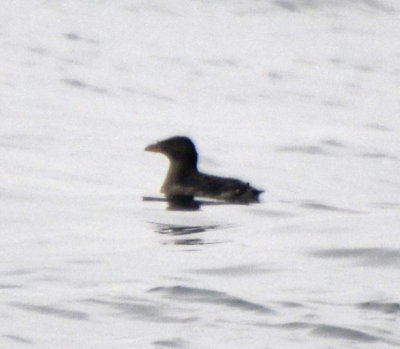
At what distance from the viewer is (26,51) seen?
2825cm

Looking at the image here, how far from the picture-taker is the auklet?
15.0 metres

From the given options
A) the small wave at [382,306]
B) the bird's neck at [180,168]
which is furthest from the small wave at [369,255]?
the bird's neck at [180,168]

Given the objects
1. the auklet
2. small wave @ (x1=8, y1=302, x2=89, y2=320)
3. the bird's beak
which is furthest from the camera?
the bird's beak

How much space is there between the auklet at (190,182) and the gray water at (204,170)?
143 mm

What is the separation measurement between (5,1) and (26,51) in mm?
4086

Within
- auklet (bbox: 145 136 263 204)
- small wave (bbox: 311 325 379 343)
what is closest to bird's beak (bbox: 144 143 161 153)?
auklet (bbox: 145 136 263 204)

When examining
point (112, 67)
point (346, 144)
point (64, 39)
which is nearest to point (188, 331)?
point (346, 144)

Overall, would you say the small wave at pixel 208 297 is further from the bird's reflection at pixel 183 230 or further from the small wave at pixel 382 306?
the bird's reflection at pixel 183 230

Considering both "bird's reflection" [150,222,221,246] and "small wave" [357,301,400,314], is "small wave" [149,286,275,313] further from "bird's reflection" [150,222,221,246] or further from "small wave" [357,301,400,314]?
"bird's reflection" [150,222,221,246]

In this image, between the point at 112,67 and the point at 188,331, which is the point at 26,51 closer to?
the point at 112,67

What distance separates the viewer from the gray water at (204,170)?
9109 millimetres

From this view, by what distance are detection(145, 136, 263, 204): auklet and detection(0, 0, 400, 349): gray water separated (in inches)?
5.6

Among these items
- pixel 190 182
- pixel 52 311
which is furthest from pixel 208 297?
pixel 190 182

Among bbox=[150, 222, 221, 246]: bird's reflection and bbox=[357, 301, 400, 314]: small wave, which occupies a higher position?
bbox=[357, 301, 400, 314]: small wave
